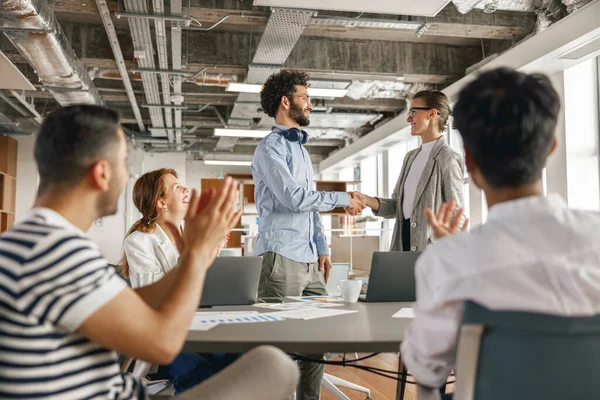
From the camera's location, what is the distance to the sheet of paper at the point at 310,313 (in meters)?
1.60

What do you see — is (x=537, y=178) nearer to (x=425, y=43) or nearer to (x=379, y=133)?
(x=425, y=43)

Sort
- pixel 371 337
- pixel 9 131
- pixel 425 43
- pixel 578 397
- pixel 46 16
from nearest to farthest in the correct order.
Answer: pixel 578 397
pixel 371 337
pixel 46 16
pixel 425 43
pixel 9 131

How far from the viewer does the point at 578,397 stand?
82cm

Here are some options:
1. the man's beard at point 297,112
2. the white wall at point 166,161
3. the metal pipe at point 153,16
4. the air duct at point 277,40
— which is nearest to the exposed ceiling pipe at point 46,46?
the metal pipe at point 153,16

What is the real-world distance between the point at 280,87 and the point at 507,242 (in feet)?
6.62

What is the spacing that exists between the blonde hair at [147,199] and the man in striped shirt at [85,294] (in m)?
1.54

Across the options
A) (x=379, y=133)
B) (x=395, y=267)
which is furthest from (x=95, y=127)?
(x=379, y=133)

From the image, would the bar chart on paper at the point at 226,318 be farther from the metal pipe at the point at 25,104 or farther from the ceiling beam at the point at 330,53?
the metal pipe at the point at 25,104

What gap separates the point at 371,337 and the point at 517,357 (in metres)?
0.48

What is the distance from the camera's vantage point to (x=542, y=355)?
82cm

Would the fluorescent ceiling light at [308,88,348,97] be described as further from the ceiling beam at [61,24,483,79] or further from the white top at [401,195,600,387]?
the white top at [401,195,600,387]

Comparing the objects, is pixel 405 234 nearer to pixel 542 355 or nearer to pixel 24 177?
pixel 542 355


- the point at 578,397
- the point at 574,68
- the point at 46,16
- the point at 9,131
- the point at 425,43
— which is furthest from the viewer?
the point at 9,131

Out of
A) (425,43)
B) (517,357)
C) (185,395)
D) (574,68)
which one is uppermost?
(425,43)
